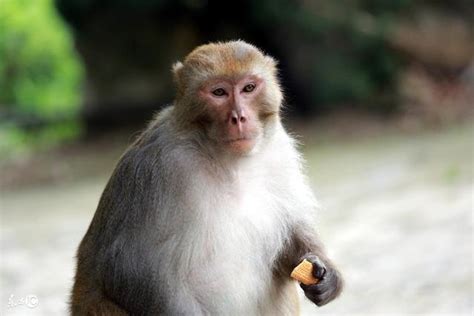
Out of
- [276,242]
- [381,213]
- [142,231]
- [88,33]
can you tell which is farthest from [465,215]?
[88,33]

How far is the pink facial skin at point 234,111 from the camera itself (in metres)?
4.18

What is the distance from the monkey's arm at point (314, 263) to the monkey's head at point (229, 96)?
60 centimetres

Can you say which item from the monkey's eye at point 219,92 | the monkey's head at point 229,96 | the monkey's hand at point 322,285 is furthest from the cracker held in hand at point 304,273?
the monkey's eye at point 219,92

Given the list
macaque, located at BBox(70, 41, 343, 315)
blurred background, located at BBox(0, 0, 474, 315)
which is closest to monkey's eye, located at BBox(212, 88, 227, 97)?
macaque, located at BBox(70, 41, 343, 315)

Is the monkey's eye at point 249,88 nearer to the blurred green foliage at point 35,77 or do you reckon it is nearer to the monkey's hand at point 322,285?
the monkey's hand at point 322,285

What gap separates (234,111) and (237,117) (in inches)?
1.2

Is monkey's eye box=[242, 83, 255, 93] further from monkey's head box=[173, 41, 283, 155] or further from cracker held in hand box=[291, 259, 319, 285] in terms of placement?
cracker held in hand box=[291, 259, 319, 285]

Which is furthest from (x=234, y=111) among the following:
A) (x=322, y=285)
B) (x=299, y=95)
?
(x=299, y=95)

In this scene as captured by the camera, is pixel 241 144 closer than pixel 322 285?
Yes

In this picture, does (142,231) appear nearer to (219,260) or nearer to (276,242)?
(219,260)

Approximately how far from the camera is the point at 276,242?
4.50m

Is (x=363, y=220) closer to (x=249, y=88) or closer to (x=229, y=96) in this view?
(x=249, y=88)

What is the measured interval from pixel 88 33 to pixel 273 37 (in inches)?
104

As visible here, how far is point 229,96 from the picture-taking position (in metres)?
4.22
